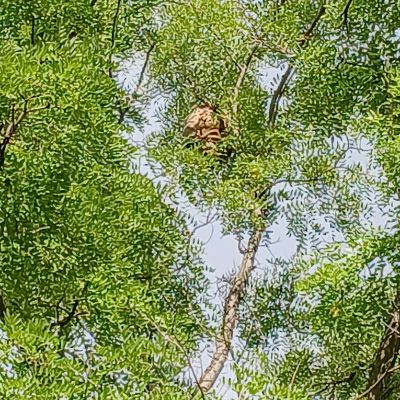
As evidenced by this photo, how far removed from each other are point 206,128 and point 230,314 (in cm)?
36

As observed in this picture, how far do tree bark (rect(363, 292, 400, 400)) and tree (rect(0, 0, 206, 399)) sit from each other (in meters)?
0.28

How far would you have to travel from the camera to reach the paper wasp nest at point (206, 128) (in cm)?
142

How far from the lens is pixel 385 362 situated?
1085 mm

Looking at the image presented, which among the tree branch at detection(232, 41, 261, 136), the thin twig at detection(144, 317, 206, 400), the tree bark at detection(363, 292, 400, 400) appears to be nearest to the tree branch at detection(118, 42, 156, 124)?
the tree branch at detection(232, 41, 261, 136)

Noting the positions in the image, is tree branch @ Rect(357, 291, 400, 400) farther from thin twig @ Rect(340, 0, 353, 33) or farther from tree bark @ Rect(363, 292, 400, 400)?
thin twig @ Rect(340, 0, 353, 33)

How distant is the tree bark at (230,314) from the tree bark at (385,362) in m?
0.24

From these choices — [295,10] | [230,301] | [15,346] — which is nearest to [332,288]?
[230,301]

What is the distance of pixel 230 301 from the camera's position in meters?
1.32

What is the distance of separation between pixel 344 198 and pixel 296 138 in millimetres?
144

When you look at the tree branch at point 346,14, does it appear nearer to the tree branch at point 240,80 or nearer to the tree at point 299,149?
the tree at point 299,149

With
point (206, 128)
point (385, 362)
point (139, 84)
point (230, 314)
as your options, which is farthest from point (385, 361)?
point (139, 84)

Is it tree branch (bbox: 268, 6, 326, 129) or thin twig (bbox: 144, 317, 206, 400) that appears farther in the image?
tree branch (bbox: 268, 6, 326, 129)

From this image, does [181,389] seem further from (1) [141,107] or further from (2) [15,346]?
(1) [141,107]

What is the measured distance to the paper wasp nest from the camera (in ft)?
4.64
